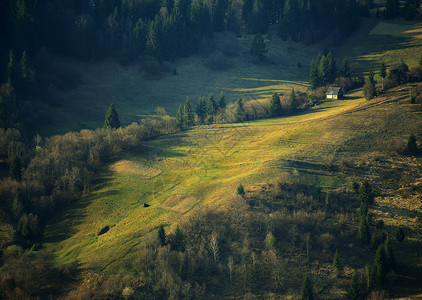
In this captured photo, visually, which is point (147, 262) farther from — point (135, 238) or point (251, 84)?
point (251, 84)

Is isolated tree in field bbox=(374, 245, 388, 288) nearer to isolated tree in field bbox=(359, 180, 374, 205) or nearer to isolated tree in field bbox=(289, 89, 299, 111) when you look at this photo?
isolated tree in field bbox=(359, 180, 374, 205)

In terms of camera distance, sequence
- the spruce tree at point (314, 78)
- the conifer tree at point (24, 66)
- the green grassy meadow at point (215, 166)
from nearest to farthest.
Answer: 1. the green grassy meadow at point (215, 166)
2. the conifer tree at point (24, 66)
3. the spruce tree at point (314, 78)

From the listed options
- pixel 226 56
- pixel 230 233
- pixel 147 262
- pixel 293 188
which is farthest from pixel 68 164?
pixel 226 56

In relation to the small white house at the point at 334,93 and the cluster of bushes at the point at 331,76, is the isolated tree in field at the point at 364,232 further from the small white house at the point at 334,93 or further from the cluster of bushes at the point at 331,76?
the cluster of bushes at the point at 331,76

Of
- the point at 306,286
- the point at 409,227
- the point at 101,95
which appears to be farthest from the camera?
the point at 101,95

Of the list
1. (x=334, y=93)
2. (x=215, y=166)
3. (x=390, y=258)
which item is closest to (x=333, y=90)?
(x=334, y=93)

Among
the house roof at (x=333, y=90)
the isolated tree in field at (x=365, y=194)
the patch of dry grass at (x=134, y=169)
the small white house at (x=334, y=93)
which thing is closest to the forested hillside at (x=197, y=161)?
the patch of dry grass at (x=134, y=169)

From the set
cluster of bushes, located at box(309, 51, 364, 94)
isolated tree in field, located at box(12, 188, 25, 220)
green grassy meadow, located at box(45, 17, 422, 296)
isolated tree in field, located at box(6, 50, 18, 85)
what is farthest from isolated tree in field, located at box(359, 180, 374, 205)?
isolated tree in field, located at box(6, 50, 18, 85)
